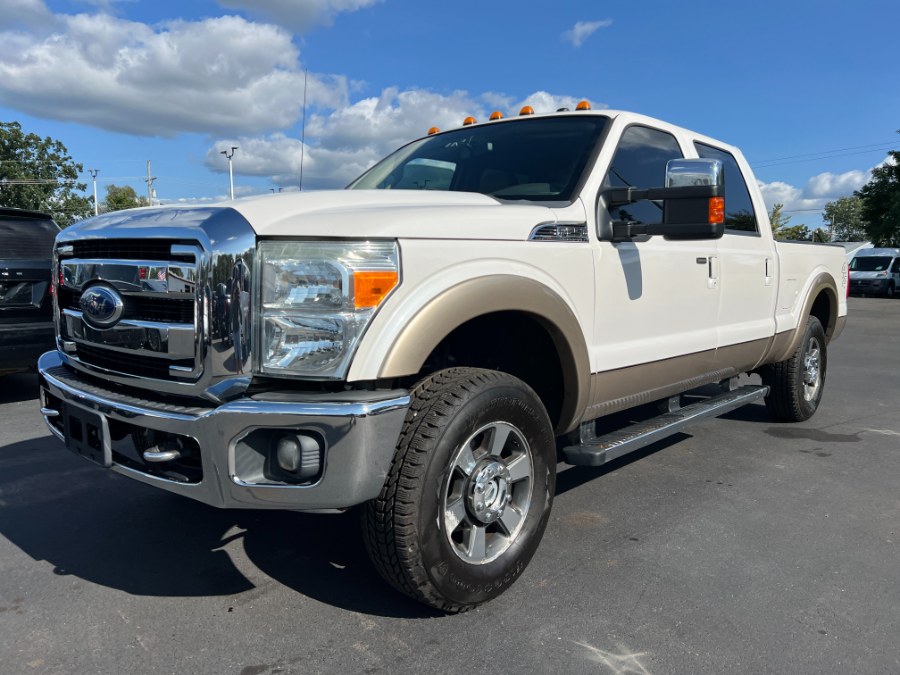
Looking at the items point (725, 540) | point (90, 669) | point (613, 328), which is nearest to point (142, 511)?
point (90, 669)

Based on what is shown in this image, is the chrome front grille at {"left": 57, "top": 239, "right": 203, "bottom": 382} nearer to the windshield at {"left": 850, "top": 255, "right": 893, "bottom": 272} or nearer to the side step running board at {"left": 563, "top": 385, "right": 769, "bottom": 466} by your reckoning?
the side step running board at {"left": 563, "top": 385, "right": 769, "bottom": 466}

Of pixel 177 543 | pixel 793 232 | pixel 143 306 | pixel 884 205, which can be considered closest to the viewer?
pixel 143 306

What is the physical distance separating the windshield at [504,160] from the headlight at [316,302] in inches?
49.8

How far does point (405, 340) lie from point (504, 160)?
1744 millimetres

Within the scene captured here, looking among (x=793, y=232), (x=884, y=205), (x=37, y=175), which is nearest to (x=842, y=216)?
(x=793, y=232)

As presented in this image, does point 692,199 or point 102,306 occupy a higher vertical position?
point 692,199

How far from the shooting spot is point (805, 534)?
3453 millimetres

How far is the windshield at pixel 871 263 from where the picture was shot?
3055 centimetres

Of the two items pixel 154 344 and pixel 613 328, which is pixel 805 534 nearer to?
pixel 613 328

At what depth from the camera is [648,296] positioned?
3.45 metres

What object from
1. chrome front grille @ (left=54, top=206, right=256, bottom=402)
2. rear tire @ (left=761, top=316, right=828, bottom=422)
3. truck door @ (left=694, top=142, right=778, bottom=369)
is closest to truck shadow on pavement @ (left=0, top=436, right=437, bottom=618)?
chrome front grille @ (left=54, top=206, right=256, bottom=402)

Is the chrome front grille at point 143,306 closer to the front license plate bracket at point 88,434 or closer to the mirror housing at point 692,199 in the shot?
the front license plate bracket at point 88,434

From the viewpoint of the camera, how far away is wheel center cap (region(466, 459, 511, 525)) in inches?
102

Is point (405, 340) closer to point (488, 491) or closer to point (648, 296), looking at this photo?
point (488, 491)
